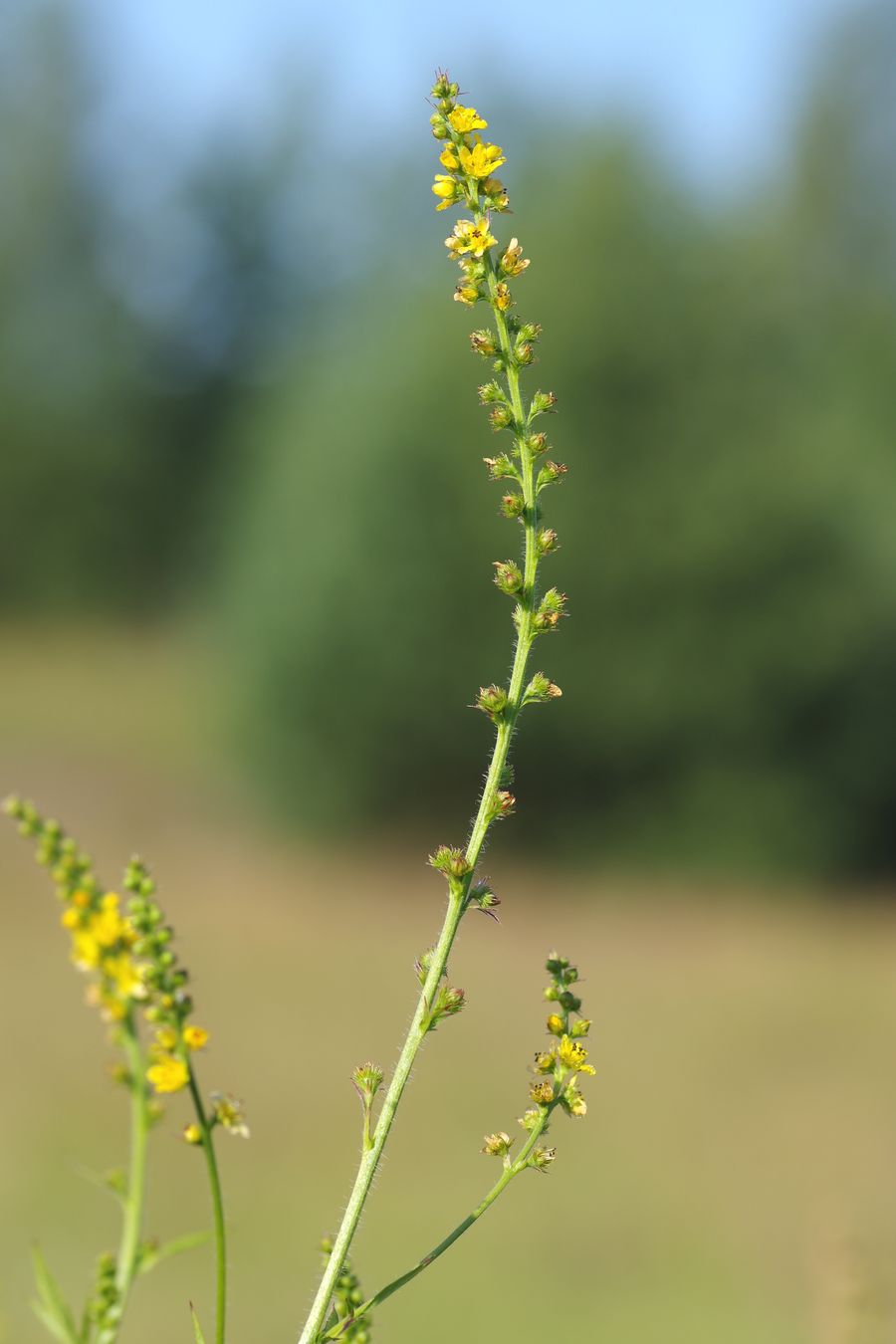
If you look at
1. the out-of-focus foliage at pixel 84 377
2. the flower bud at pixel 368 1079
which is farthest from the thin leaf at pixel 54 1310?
the out-of-focus foliage at pixel 84 377

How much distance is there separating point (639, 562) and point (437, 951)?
16.4m

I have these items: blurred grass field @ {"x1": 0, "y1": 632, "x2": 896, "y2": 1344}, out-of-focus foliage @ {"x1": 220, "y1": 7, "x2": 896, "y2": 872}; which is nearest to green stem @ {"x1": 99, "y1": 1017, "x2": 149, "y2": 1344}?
blurred grass field @ {"x1": 0, "y1": 632, "x2": 896, "y2": 1344}

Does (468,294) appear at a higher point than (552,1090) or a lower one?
higher

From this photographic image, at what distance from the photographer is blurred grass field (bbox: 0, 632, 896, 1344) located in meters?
9.41

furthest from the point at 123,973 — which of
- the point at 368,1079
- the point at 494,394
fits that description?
the point at 494,394

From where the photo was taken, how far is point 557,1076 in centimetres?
124

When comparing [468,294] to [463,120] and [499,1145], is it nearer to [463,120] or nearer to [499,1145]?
[463,120]

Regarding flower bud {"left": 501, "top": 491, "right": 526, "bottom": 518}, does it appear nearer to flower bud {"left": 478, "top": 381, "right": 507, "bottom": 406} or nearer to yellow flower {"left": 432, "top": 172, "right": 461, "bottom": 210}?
flower bud {"left": 478, "top": 381, "right": 507, "bottom": 406}

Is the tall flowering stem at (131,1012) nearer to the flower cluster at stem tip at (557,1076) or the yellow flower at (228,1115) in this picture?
the yellow flower at (228,1115)

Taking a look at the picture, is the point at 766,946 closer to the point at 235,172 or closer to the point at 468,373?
the point at 468,373

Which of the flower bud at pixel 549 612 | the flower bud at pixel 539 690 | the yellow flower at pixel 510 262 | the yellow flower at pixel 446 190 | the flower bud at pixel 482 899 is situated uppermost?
the yellow flower at pixel 446 190

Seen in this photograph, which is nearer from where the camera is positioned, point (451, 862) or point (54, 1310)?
point (451, 862)

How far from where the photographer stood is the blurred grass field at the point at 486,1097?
370 inches

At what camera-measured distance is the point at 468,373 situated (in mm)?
17672
